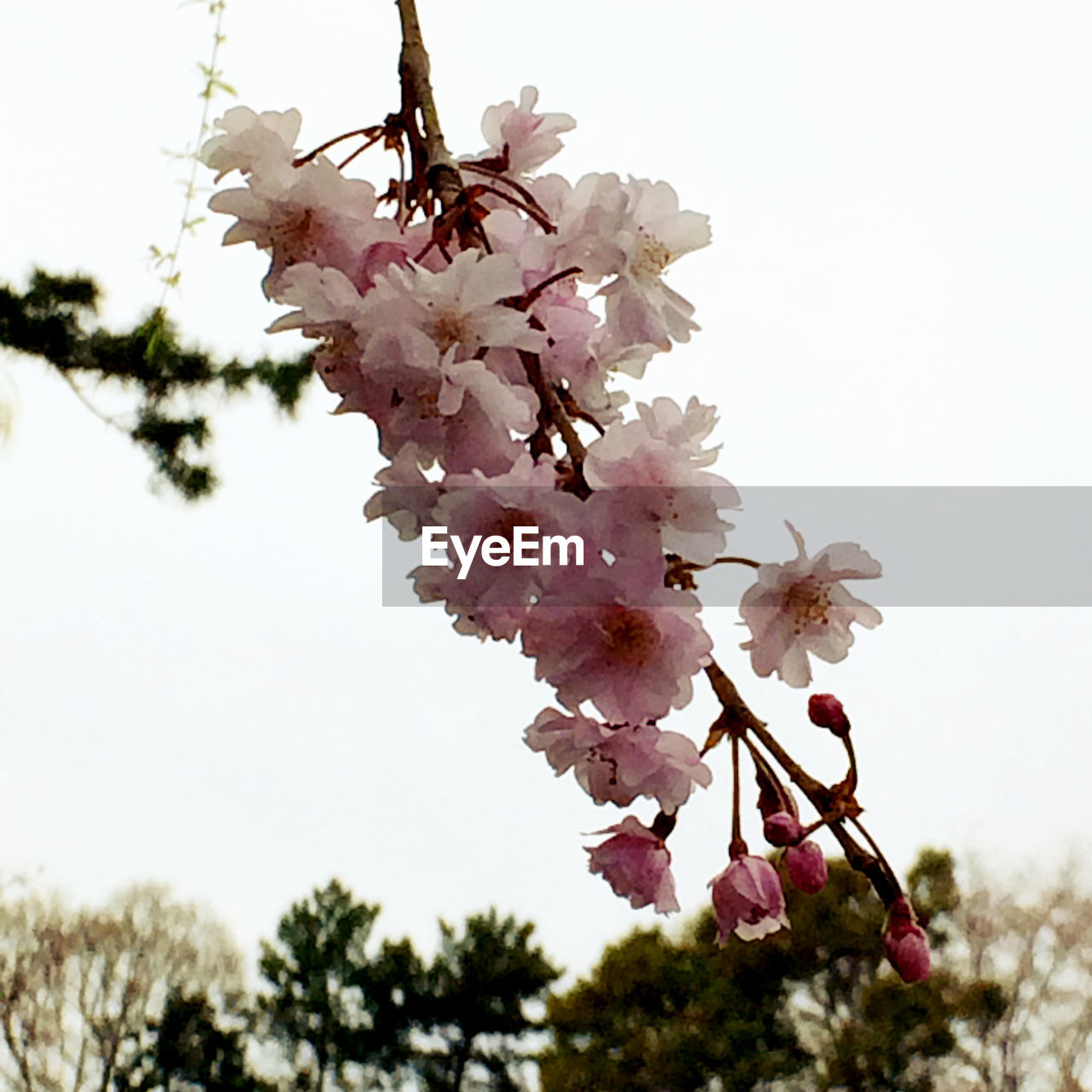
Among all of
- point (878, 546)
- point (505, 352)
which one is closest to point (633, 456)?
point (505, 352)

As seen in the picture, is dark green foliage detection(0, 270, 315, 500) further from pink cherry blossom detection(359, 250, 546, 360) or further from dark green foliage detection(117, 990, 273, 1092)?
pink cherry blossom detection(359, 250, 546, 360)

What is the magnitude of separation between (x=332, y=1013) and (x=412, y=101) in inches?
75.5

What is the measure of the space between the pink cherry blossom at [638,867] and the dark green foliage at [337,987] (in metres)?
1.79

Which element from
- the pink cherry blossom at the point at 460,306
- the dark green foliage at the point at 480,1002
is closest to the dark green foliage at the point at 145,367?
A: the dark green foliage at the point at 480,1002

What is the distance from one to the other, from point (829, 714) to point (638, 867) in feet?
0.20

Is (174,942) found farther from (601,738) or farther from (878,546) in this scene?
(601,738)

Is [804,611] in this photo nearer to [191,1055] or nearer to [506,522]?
[506,522]

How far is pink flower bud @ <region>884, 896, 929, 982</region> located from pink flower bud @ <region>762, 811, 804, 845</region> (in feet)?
0.08

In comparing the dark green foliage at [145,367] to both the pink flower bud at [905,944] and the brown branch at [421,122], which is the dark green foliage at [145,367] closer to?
the brown branch at [421,122]

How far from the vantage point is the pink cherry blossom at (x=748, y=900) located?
0.27m

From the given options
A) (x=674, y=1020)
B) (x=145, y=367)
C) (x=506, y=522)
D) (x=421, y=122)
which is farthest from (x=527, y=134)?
(x=674, y=1020)

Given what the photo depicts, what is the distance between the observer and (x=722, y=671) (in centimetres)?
23

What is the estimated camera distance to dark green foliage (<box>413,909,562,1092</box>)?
1931 mm

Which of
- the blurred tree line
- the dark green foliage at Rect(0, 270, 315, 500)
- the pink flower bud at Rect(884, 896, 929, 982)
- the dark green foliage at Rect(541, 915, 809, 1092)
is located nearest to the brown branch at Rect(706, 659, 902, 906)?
the pink flower bud at Rect(884, 896, 929, 982)
